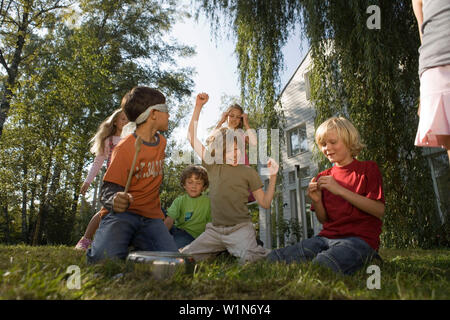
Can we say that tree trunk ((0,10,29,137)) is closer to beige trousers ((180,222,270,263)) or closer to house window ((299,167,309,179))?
beige trousers ((180,222,270,263))

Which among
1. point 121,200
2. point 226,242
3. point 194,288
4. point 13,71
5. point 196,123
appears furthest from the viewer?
point 13,71

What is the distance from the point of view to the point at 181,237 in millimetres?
3598

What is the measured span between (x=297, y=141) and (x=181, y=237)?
9.47m

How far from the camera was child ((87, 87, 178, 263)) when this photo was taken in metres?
2.15

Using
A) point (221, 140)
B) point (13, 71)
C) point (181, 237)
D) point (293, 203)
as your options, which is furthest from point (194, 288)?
point (293, 203)

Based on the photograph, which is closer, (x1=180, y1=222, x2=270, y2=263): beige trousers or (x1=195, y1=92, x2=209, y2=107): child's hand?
(x1=180, y1=222, x2=270, y2=263): beige trousers

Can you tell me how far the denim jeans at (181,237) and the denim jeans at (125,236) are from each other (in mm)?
1133

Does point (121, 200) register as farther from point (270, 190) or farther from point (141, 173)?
point (270, 190)

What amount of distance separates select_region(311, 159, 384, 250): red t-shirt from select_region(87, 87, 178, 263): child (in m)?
1.11

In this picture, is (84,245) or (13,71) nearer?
(84,245)

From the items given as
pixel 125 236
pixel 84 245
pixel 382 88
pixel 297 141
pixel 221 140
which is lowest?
pixel 84 245

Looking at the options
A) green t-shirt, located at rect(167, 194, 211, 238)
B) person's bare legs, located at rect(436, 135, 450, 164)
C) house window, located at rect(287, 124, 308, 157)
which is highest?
house window, located at rect(287, 124, 308, 157)

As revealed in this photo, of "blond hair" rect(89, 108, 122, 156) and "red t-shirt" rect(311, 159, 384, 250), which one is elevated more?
"blond hair" rect(89, 108, 122, 156)

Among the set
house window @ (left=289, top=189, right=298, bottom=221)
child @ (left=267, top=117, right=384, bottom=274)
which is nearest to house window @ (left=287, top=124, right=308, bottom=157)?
house window @ (left=289, top=189, right=298, bottom=221)
